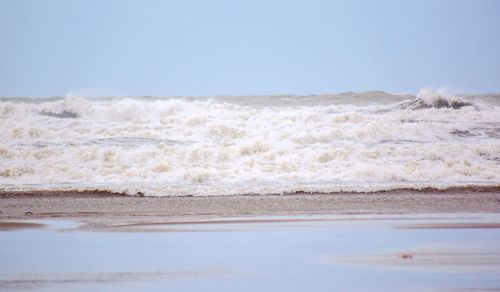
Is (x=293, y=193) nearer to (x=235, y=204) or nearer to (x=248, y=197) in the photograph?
(x=248, y=197)

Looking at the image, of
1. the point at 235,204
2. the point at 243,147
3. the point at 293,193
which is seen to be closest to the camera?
the point at 235,204

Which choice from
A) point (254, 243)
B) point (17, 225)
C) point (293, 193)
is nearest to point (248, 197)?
point (293, 193)

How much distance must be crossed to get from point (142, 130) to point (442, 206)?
37.1ft

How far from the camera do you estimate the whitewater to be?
45.9 ft

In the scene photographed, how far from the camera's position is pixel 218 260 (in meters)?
5.97

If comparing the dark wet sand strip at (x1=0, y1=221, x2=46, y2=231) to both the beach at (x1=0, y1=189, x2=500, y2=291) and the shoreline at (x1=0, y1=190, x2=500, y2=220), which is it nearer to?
the beach at (x1=0, y1=189, x2=500, y2=291)

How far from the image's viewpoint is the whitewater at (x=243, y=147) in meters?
14.0

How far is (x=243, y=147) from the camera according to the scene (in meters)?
16.9

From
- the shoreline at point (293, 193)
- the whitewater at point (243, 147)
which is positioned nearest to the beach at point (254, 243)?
the shoreline at point (293, 193)

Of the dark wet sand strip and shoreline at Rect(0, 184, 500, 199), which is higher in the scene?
the dark wet sand strip

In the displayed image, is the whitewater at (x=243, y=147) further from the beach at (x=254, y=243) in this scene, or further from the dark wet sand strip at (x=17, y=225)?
the dark wet sand strip at (x=17, y=225)

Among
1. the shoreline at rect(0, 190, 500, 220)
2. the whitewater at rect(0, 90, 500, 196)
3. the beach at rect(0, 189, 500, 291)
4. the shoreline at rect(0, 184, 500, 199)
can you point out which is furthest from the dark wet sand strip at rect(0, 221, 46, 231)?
the whitewater at rect(0, 90, 500, 196)

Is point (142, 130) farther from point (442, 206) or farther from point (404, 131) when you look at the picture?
point (442, 206)

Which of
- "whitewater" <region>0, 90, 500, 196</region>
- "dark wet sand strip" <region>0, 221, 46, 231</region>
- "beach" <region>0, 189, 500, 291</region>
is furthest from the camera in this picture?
"whitewater" <region>0, 90, 500, 196</region>
